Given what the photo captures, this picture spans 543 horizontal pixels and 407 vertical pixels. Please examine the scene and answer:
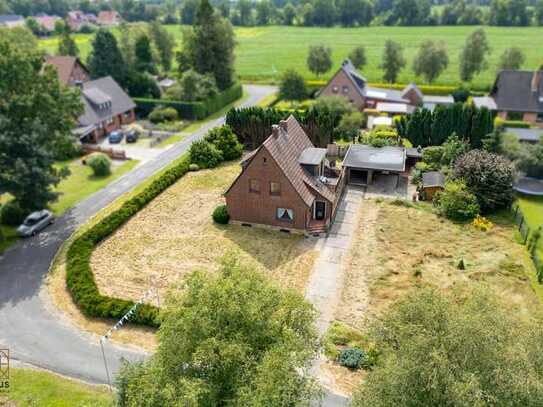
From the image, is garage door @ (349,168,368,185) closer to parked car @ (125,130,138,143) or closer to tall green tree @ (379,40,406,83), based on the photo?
parked car @ (125,130,138,143)

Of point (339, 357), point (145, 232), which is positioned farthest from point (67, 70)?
point (339, 357)

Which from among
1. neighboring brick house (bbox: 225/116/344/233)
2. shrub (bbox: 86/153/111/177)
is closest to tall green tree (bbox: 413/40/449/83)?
neighboring brick house (bbox: 225/116/344/233)

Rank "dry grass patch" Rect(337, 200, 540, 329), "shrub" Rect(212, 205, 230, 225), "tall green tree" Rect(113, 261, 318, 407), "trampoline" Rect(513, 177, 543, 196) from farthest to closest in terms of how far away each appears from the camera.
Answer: "trampoline" Rect(513, 177, 543, 196) → "shrub" Rect(212, 205, 230, 225) → "dry grass patch" Rect(337, 200, 540, 329) → "tall green tree" Rect(113, 261, 318, 407)

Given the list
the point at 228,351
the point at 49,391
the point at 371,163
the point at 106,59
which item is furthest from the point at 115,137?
the point at 228,351

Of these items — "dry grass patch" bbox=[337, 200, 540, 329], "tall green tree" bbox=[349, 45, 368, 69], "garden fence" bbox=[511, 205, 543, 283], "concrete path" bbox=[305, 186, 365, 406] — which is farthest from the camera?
"tall green tree" bbox=[349, 45, 368, 69]

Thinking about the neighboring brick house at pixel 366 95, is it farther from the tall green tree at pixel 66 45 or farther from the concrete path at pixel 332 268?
the tall green tree at pixel 66 45

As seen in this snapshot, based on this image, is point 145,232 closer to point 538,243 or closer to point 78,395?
point 78,395
